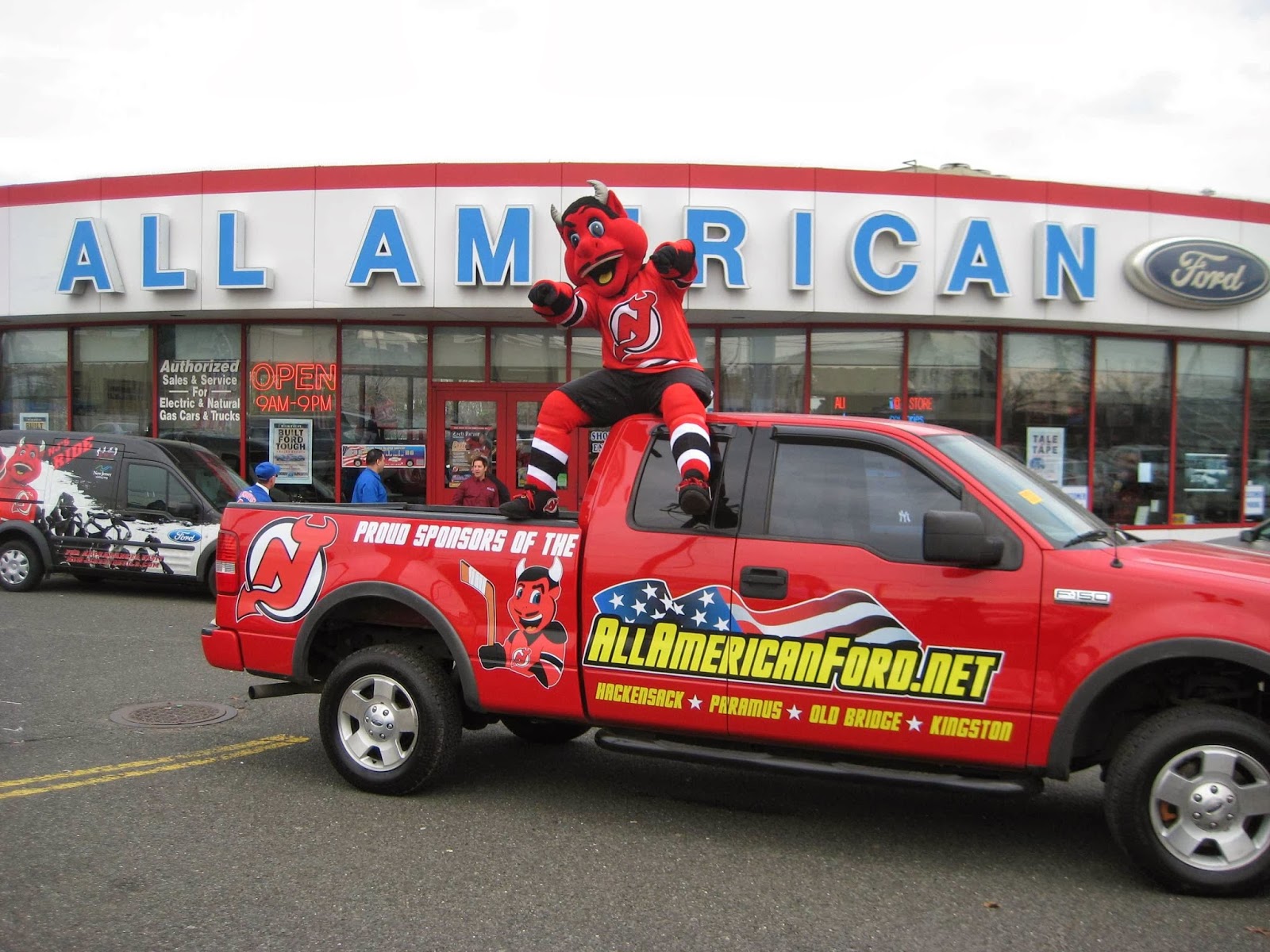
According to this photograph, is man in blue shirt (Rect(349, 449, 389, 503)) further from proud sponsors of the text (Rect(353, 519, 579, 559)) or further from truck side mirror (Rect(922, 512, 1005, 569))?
truck side mirror (Rect(922, 512, 1005, 569))

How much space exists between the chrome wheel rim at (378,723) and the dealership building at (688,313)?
9515 mm

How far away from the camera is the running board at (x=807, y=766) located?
444 cm

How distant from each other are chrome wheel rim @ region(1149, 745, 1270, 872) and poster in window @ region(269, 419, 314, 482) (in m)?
13.9

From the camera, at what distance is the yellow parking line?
217 inches

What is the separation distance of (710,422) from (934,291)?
33.6 feet

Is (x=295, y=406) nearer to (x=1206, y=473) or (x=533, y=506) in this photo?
(x=533, y=506)

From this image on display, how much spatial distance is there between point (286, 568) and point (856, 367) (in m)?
11.2

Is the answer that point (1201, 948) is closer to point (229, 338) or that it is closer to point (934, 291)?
point (934, 291)

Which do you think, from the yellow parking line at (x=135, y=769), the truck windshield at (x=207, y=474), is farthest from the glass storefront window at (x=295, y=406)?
the yellow parking line at (x=135, y=769)

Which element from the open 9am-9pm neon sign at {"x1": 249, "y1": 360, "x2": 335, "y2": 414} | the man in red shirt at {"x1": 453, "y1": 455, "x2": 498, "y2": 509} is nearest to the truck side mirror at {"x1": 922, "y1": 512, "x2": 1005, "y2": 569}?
the man in red shirt at {"x1": 453, "y1": 455, "x2": 498, "y2": 509}

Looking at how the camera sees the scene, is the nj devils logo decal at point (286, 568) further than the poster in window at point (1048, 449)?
No

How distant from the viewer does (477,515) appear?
220 inches

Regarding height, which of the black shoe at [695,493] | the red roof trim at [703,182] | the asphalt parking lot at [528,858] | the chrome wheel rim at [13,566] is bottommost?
the asphalt parking lot at [528,858]

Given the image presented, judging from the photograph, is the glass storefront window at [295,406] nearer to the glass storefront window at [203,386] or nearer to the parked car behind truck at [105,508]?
the glass storefront window at [203,386]
